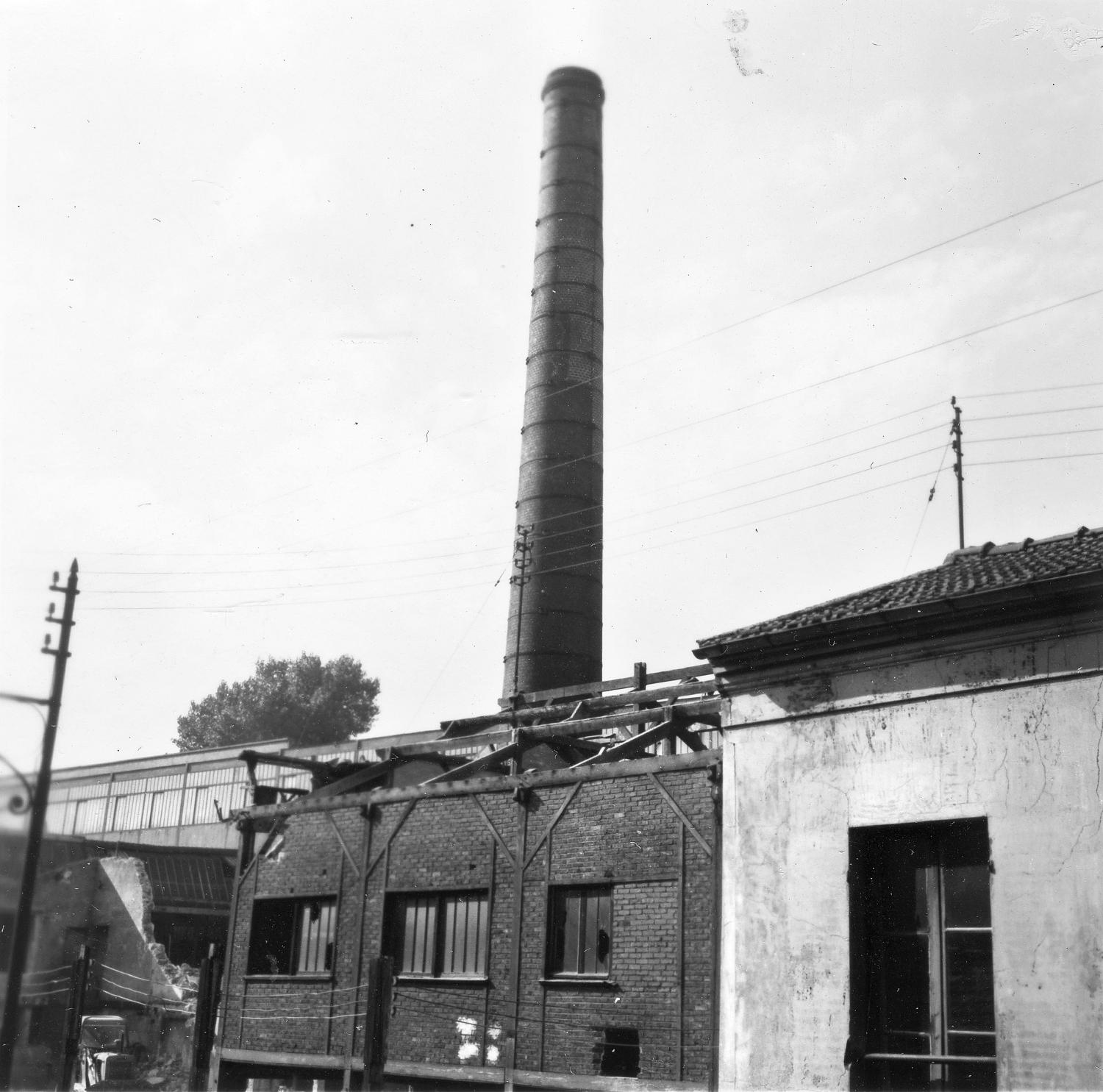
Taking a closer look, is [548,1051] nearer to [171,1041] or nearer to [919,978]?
[919,978]

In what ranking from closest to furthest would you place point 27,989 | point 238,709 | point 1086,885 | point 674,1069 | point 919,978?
point 1086,885
point 919,978
point 674,1069
point 27,989
point 238,709

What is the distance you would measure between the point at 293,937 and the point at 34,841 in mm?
7340

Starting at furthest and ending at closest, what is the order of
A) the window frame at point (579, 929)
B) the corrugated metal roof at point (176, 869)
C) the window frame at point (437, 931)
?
the corrugated metal roof at point (176, 869) < the window frame at point (437, 931) < the window frame at point (579, 929)

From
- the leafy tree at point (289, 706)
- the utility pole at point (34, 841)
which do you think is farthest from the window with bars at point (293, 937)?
the leafy tree at point (289, 706)

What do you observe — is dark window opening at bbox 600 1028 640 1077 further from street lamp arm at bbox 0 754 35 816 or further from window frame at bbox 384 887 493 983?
street lamp arm at bbox 0 754 35 816

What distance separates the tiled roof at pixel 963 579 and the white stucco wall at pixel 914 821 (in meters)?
0.54

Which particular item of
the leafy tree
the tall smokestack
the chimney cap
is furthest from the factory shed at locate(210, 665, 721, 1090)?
the leafy tree

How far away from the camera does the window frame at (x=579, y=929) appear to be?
46.5ft

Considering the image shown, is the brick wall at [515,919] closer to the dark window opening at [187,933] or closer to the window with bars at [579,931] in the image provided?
the window with bars at [579,931]

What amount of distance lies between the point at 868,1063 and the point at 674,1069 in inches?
111

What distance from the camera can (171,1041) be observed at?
23.0 m

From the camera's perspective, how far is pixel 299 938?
17984 mm

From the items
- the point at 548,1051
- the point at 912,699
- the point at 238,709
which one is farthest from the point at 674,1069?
the point at 238,709

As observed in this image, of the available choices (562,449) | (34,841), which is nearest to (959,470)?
(562,449)
